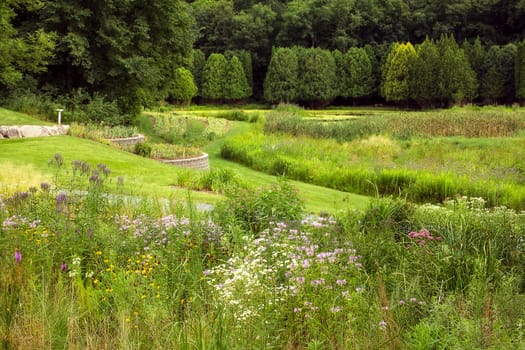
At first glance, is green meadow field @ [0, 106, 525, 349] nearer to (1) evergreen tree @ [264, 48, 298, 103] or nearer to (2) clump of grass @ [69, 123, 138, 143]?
(2) clump of grass @ [69, 123, 138, 143]

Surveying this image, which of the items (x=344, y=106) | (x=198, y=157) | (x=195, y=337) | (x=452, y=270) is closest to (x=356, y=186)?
(x=198, y=157)

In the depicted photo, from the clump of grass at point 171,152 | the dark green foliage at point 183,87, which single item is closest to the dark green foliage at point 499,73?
the dark green foliage at point 183,87

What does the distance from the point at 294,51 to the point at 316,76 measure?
3.94 meters

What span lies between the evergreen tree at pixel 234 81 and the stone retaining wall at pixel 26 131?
128 ft

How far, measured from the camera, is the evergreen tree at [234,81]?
54.8m

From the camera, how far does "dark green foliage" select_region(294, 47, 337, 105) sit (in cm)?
5359

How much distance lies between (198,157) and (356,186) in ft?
16.9

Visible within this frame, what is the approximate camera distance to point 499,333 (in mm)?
3123

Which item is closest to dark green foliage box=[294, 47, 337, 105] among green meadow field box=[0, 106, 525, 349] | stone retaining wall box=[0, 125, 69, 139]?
stone retaining wall box=[0, 125, 69, 139]

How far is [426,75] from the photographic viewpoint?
155 ft

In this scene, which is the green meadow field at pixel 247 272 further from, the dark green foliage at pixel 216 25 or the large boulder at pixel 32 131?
the dark green foliage at pixel 216 25

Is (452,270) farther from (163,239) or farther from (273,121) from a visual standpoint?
(273,121)

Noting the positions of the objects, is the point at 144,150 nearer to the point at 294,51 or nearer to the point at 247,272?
the point at 247,272

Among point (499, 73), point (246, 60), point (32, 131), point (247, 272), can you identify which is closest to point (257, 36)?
point (246, 60)
